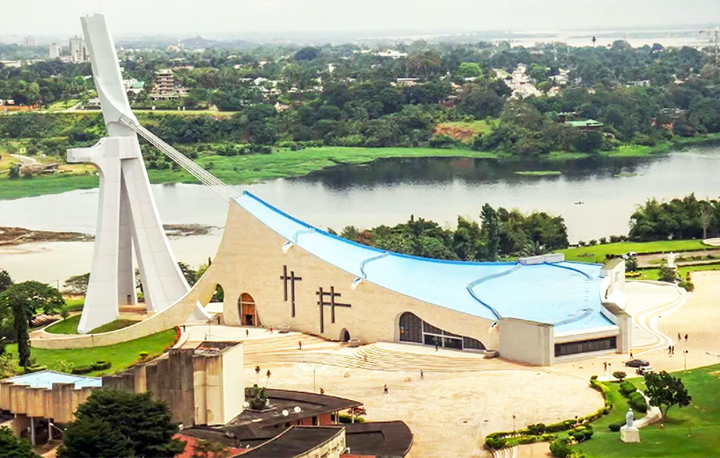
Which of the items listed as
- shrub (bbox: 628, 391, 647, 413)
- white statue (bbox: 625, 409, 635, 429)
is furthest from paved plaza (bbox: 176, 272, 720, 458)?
white statue (bbox: 625, 409, 635, 429)

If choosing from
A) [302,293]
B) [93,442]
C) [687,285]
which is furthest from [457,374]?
[687,285]

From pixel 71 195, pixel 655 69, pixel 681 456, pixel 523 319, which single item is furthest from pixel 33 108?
pixel 681 456

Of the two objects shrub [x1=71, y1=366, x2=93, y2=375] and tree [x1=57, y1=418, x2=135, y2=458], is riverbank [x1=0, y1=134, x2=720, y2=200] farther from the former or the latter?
tree [x1=57, y1=418, x2=135, y2=458]

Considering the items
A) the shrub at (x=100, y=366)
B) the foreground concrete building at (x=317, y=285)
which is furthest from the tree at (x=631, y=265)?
the shrub at (x=100, y=366)

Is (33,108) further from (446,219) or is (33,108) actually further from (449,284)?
(449,284)

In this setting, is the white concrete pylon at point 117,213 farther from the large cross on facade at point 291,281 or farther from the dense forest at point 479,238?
the dense forest at point 479,238

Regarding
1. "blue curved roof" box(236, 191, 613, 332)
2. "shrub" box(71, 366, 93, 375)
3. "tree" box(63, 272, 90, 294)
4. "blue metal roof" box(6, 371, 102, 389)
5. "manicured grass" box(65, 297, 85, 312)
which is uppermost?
"blue curved roof" box(236, 191, 613, 332)
